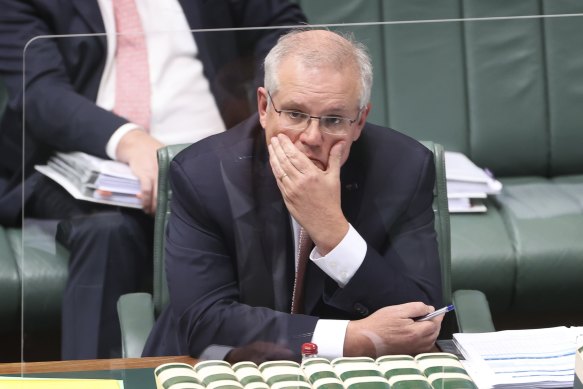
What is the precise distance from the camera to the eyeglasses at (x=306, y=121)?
159 centimetres

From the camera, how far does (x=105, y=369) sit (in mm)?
1605

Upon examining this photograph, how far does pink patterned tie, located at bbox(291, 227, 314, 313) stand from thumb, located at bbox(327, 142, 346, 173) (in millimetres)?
97

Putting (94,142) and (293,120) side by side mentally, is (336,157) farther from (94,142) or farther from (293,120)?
(94,142)

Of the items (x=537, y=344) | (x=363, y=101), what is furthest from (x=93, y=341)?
(x=537, y=344)

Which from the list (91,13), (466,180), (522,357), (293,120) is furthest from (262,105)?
(91,13)

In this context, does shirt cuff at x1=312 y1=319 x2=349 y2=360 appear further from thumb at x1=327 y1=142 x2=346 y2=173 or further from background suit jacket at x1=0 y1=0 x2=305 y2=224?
background suit jacket at x1=0 y1=0 x2=305 y2=224

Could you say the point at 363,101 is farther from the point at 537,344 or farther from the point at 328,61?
the point at 537,344

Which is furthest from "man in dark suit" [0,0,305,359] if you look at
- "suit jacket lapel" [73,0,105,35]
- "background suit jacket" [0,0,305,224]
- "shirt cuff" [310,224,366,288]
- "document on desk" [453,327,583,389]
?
"suit jacket lapel" [73,0,105,35]

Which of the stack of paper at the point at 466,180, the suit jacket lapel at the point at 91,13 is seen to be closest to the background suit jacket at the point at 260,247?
the stack of paper at the point at 466,180

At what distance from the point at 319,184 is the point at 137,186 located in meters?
0.28

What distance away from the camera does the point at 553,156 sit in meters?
2.02

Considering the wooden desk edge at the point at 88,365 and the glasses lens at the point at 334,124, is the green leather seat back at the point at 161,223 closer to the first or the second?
the wooden desk edge at the point at 88,365

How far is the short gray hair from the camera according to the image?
1.62 m

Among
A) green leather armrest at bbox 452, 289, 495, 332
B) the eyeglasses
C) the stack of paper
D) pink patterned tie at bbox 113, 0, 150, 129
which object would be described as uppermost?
pink patterned tie at bbox 113, 0, 150, 129
